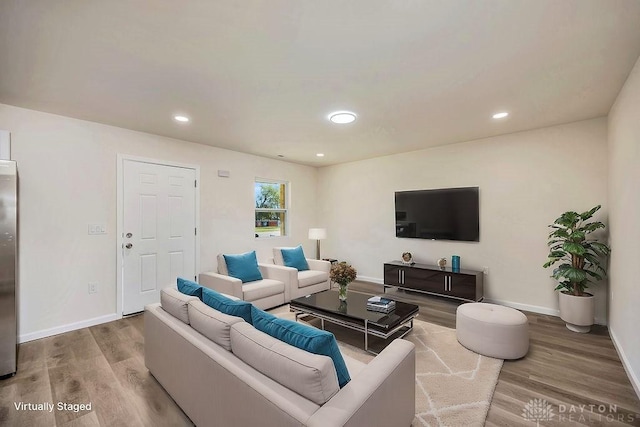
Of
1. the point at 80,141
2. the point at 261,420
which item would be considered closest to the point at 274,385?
the point at 261,420

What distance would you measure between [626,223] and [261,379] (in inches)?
126

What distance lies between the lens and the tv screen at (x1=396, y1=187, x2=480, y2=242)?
14.1ft

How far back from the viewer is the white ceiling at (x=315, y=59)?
1.61 meters

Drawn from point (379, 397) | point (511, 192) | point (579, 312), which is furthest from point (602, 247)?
point (379, 397)

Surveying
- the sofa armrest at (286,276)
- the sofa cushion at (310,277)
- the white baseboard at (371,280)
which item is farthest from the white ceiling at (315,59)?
the white baseboard at (371,280)

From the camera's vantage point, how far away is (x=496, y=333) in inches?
99.5

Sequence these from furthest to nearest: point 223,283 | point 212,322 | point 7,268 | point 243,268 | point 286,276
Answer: point 286,276 → point 243,268 → point 223,283 → point 7,268 → point 212,322

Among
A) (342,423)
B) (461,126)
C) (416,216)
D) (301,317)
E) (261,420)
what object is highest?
(461,126)

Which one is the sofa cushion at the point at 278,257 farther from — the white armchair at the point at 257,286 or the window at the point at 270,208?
the window at the point at 270,208

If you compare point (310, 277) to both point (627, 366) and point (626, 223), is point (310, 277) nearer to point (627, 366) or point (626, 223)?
point (627, 366)

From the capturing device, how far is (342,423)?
1.03 metres

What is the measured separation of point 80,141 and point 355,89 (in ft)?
10.7

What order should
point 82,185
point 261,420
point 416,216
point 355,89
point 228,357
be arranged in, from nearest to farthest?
1. point 261,420
2. point 228,357
3. point 355,89
4. point 82,185
5. point 416,216

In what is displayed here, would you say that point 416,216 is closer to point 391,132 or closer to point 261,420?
point 391,132
